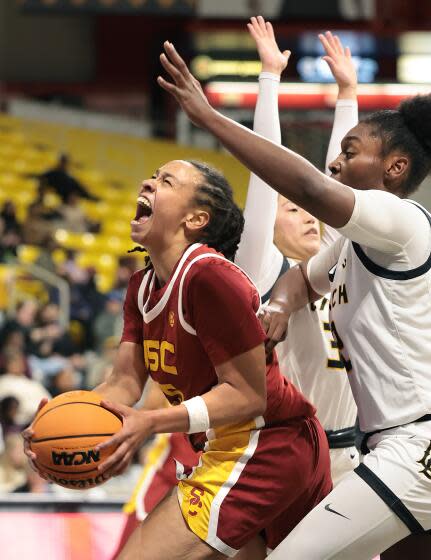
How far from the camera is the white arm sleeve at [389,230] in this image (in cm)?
300

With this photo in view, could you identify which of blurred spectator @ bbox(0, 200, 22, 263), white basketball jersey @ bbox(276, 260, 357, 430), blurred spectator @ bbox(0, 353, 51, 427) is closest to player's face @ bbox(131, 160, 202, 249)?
white basketball jersey @ bbox(276, 260, 357, 430)

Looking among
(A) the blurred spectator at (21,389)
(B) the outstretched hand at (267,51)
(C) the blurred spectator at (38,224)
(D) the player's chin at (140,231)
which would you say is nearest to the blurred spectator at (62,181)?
(C) the blurred spectator at (38,224)

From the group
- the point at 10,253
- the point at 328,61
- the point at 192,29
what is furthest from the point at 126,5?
the point at 328,61

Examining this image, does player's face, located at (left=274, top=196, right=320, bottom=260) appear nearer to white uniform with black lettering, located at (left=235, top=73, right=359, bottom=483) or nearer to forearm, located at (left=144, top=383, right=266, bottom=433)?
Answer: white uniform with black lettering, located at (left=235, top=73, right=359, bottom=483)

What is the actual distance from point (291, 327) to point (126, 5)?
785cm

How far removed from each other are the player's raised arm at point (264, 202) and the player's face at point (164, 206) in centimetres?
45

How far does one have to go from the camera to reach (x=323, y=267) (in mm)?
3795

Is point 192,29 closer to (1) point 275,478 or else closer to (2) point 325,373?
(2) point 325,373

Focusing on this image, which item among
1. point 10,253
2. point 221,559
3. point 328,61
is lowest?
point 10,253

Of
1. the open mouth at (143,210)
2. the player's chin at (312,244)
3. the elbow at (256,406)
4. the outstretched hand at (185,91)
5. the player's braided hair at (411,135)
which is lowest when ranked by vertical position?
the player's chin at (312,244)

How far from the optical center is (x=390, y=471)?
3127 millimetres

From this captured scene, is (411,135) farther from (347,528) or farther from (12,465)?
(12,465)

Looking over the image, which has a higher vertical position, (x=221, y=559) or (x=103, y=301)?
(x=221, y=559)

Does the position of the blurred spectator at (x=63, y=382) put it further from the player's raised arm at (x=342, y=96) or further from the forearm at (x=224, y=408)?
the forearm at (x=224, y=408)
